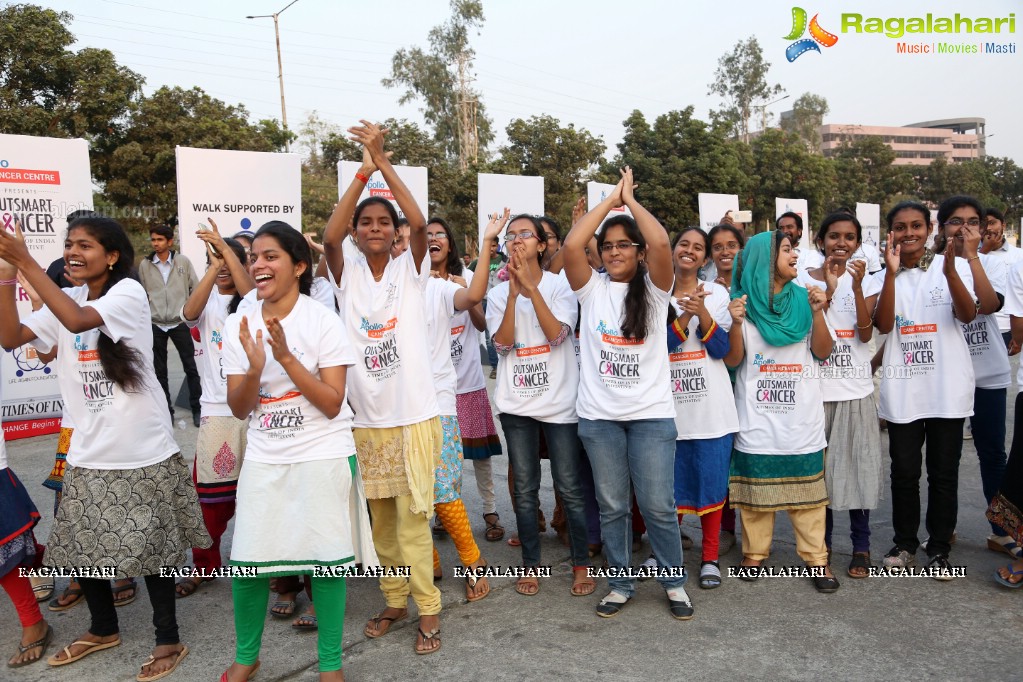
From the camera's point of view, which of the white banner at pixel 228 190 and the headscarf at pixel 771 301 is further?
the white banner at pixel 228 190

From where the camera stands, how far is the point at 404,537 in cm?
355

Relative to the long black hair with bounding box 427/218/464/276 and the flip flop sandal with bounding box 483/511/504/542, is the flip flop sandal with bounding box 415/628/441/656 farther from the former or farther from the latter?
the long black hair with bounding box 427/218/464/276

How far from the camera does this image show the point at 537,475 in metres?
4.20

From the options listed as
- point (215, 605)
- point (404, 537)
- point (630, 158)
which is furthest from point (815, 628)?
point (630, 158)

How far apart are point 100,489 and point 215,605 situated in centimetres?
99

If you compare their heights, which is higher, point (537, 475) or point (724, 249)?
point (724, 249)

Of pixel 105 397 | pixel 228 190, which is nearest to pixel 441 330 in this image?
pixel 105 397

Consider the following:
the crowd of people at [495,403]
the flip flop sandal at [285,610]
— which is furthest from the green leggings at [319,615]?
the flip flop sandal at [285,610]

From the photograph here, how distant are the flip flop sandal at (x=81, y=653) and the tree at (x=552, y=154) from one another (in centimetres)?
2270

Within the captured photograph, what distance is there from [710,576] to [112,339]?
3.09m

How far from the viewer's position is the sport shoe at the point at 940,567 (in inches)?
161

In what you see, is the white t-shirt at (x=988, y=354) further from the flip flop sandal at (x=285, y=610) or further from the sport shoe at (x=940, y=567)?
the flip flop sandal at (x=285, y=610)

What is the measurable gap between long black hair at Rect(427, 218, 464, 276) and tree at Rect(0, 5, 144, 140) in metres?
16.2

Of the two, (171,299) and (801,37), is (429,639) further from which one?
(801,37)
